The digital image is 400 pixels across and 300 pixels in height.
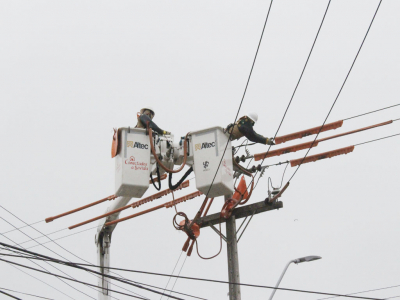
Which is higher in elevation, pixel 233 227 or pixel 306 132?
pixel 306 132

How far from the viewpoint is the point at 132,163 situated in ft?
29.5

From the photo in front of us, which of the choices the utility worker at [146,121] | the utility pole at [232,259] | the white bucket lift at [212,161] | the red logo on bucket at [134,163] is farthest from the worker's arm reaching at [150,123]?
the utility pole at [232,259]

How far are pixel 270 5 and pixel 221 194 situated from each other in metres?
3.25

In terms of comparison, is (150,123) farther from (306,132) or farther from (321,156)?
(321,156)

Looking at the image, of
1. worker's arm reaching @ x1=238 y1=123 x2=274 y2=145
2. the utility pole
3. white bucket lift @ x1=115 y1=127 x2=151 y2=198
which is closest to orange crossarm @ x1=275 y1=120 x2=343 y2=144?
worker's arm reaching @ x1=238 y1=123 x2=274 y2=145

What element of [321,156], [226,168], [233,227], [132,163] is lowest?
[233,227]

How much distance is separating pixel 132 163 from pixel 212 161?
3.58 feet

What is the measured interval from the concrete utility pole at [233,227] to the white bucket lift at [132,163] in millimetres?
1234

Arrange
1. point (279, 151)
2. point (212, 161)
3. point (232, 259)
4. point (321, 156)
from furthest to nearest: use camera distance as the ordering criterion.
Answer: point (279, 151)
point (321, 156)
point (232, 259)
point (212, 161)

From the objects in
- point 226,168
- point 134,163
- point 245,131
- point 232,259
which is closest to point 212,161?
point 226,168

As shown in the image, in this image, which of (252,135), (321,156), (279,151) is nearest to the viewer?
(252,135)

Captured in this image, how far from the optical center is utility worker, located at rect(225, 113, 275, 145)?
916cm

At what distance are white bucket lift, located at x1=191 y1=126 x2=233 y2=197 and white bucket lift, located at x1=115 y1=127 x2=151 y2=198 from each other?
26.8 inches

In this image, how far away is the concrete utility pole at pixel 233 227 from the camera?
28.9ft
